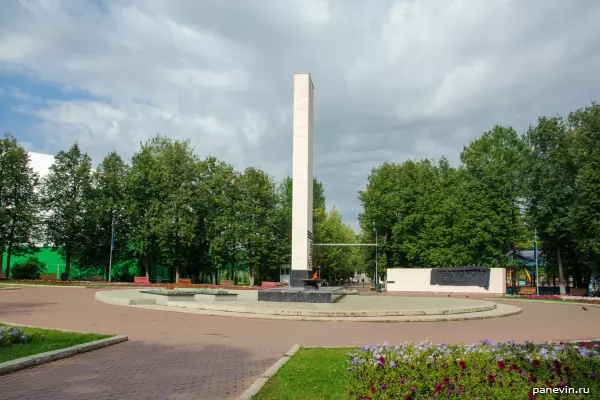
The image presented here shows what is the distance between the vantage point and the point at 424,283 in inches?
1619

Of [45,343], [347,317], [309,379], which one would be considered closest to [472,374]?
[309,379]

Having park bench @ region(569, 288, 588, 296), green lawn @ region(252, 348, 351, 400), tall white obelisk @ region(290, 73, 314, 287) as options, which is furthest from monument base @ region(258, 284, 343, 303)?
park bench @ region(569, 288, 588, 296)

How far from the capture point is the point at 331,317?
1597cm

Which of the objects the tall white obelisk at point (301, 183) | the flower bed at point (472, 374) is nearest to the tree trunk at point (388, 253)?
the tall white obelisk at point (301, 183)

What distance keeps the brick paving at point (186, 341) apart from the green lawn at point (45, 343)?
62 cm

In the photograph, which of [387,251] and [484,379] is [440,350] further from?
[387,251]

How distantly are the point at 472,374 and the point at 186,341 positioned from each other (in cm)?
736

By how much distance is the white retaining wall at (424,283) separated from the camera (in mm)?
37406

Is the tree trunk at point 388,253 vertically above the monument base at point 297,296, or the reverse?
the tree trunk at point 388,253

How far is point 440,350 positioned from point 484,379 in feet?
2.96

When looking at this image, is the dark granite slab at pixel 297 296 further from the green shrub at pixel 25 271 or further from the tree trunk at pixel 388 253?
the green shrub at pixel 25 271

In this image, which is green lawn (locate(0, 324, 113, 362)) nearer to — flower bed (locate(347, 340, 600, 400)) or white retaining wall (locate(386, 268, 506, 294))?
flower bed (locate(347, 340, 600, 400))

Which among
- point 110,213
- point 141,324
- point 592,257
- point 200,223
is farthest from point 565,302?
point 110,213

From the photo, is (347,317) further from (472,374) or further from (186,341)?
(472,374)
